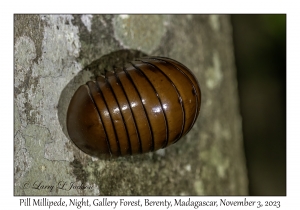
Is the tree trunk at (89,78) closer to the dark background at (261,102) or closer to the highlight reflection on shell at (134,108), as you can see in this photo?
the highlight reflection on shell at (134,108)

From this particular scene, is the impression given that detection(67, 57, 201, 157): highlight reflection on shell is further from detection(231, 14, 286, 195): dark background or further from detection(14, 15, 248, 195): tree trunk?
detection(231, 14, 286, 195): dark background

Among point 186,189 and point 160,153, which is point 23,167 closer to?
point 160,153

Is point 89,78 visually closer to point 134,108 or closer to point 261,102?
point 134,108

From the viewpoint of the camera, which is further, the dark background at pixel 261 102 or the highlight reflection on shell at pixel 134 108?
the dark background at pixel 261 102

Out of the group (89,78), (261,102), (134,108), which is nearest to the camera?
(134,108)

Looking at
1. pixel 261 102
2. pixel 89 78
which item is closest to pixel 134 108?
pixel 89 78

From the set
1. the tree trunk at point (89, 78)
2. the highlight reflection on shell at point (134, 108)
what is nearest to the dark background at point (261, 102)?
the tree trunk at point (89, 78)

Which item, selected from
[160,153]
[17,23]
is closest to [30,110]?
[17,23]
